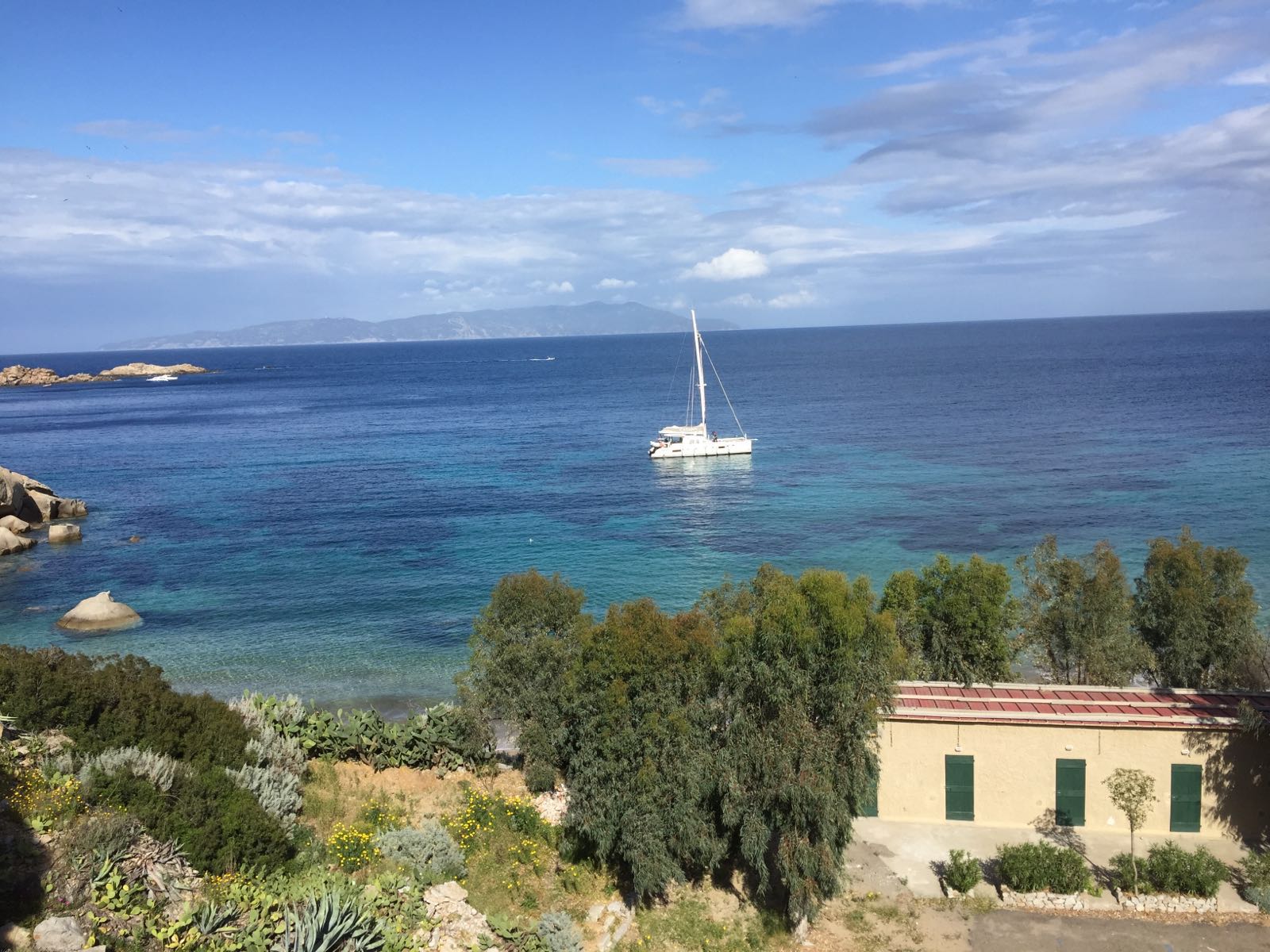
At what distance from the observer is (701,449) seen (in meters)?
73.5

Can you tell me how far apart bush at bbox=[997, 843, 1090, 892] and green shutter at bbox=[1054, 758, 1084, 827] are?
186cm

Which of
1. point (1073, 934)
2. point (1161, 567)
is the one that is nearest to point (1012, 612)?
point (1161, 567)

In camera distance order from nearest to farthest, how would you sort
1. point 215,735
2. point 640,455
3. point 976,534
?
1. point 215,735
2. point 976,534
3. point 640,455

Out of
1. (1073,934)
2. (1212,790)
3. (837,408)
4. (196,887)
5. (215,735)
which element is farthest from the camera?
(837,408)

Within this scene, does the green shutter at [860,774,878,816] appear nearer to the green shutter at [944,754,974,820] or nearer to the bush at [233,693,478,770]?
the green shutter at [944,754,974,820]

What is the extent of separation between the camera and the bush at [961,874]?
55.8 ft

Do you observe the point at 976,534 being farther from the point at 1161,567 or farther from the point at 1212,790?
the point at 1212,790

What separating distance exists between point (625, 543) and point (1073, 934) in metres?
33.2

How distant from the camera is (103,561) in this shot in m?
46.8

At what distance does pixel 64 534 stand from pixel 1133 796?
52.7m

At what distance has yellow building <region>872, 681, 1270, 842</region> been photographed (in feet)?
61.1

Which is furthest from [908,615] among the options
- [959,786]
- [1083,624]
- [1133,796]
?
[1133,796]

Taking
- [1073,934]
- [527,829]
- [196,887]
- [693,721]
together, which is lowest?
[1073,934]

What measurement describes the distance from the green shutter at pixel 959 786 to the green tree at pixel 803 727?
4.02 m
